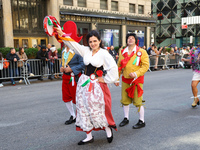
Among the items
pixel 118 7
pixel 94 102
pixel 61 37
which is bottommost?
pixel 94 102

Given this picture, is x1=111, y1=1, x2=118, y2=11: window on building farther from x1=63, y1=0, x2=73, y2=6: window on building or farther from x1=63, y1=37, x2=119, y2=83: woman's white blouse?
x1=63, y1=37, x2=119, y2=83: woman's white blouse

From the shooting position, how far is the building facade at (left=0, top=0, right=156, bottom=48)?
16.1m

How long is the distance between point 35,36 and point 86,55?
594 inches

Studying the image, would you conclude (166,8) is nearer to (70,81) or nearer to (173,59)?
(173,59)

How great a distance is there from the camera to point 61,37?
3521mm

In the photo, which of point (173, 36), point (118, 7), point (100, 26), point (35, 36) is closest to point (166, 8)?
point (173, 36)

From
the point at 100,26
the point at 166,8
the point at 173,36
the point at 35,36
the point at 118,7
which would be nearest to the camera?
the point at 35,36

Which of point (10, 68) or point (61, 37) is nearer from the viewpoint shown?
point (61, 37)

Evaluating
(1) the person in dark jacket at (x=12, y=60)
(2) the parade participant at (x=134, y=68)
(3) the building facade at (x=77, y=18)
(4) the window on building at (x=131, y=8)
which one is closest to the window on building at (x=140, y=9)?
(3) the building facade at (x=77, y=18)

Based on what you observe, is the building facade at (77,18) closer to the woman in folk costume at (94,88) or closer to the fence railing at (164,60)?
the fence railing at (164,60)

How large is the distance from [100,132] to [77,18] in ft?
54.9

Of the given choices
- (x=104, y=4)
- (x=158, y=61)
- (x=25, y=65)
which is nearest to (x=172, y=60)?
(x=158, y=61)

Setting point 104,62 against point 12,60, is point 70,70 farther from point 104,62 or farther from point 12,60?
point 12,60

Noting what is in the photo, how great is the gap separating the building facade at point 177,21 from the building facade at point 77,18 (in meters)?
18.6
